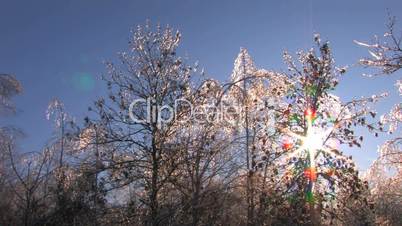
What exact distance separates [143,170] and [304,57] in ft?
25.8

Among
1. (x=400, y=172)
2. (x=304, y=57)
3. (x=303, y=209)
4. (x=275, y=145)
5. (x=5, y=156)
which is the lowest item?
(x=303, y=209)

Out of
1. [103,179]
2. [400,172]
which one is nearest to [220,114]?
[103,179]

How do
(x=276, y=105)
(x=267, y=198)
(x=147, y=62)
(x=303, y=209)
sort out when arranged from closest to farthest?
(x=147, y=62), (x=267, y=198), (x=303, y=209), (x=276, y=105)

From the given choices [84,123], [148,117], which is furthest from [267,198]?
[84,123]

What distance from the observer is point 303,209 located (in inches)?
498

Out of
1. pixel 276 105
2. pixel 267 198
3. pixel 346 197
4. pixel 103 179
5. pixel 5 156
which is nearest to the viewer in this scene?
pixel 103 179

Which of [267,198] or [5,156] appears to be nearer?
[267,198]

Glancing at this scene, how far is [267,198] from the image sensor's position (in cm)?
1186

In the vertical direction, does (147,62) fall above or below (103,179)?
above

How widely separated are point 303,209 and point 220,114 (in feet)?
13.8

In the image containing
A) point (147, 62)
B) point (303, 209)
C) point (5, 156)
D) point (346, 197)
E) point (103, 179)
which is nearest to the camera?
point (103, 179)

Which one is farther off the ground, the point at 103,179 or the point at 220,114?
the point at 220,114

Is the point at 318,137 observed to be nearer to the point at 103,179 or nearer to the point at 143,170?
the point at 143,170

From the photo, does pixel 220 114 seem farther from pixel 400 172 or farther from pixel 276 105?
pixel 400 172
